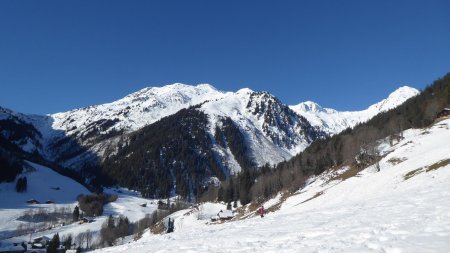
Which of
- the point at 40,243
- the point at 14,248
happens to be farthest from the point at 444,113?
the point at 14,248

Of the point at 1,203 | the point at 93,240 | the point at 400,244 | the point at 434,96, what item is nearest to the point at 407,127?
the point at 434,96

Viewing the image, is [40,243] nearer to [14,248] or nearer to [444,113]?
[14,248]

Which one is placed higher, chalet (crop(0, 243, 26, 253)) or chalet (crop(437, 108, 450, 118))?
chalet (crop(437, 108, 450, 118))

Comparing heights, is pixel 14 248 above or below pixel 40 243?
below

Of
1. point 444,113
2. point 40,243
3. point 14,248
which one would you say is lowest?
point 14,248

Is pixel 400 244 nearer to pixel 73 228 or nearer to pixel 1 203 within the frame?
pixel 73 228

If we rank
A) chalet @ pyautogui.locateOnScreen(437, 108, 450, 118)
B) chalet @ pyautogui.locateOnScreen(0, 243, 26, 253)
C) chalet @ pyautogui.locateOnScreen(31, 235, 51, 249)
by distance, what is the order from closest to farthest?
1. chalet @ pyautogui.locateOnScreen(437, 108, 450, 118)
2. chalet @ pyautogui.locateOnScreen(0, 243, 26, 253)
3. chalet @ pyautogui.locateOnScreen(31, 235, 51, 249)

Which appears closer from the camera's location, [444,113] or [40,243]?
[444,113]

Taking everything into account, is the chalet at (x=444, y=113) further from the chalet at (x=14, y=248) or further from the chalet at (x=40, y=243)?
the chalet at (x=14, y=248)

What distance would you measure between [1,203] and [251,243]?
20806cm

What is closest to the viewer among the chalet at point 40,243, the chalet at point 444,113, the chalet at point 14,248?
the chalet at point 444,113

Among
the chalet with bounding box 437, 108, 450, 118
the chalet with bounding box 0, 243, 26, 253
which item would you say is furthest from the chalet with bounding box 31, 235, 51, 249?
the chalet with bounding box 437, 108, 450, 118

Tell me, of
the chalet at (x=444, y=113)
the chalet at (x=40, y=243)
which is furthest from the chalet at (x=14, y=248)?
the chalet at (x=444, y=113)

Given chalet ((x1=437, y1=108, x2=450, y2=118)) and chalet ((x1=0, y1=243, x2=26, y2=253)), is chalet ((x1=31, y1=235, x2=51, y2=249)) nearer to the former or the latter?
chalet ((x1=0, y1=243, x2=26, y2=253))
